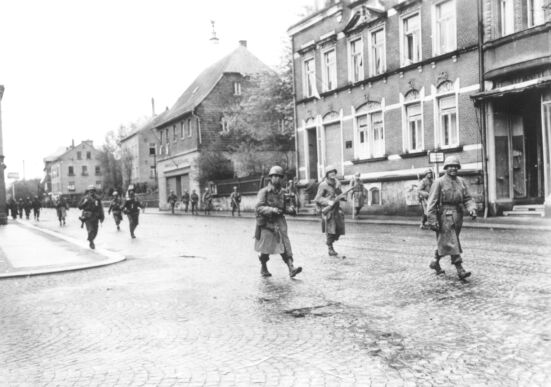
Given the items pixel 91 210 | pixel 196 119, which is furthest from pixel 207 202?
pixel 91 210

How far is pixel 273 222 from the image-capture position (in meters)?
9.61

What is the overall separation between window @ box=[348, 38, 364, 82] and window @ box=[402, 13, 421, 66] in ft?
9.73

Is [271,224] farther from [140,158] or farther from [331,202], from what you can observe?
[140,158]

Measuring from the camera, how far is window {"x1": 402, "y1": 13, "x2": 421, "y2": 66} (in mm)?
24969

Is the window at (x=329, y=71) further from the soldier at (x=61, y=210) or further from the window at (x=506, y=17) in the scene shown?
the soldier at (x=61, y=210)

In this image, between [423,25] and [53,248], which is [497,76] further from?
[53,248]

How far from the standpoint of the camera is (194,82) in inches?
2237

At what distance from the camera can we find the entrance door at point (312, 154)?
1275 inches

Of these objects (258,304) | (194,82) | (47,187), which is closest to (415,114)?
(258,304)

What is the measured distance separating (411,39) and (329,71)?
6.19m

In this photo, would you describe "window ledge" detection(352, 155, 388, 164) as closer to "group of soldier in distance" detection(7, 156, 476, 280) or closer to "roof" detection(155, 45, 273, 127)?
"group of soldier in distance" detection(7, 156, 476, 280)

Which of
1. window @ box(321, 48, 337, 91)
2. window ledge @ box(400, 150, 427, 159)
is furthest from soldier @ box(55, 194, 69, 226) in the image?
window ledge @ box(400, 150, 427, 159)

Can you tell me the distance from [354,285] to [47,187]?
140m

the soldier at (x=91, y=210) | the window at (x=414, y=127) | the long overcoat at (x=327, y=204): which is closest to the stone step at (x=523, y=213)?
the window at (x=414, y=127)
